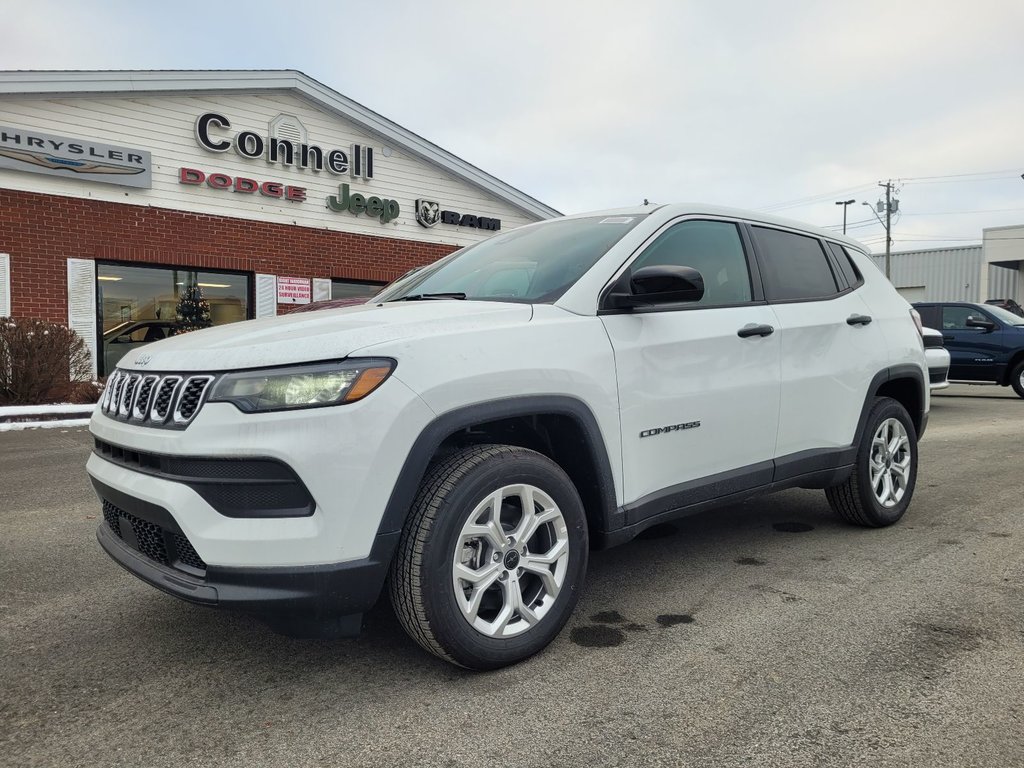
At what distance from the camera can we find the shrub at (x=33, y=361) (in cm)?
1025

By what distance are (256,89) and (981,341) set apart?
535 inches

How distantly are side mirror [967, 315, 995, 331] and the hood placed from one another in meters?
13.1

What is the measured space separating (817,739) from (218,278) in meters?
13.8

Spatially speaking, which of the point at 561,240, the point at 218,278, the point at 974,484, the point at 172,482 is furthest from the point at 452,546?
the point at 218,278

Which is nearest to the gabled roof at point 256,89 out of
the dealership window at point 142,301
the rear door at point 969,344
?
the dealership window at point 142,301

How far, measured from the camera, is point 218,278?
559 inches

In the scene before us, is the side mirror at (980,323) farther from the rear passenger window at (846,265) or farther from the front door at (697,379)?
the front door at (697,379)

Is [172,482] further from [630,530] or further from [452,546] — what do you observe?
[630,530]

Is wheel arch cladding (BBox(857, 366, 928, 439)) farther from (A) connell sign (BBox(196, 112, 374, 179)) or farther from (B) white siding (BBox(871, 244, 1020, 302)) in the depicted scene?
(B) white siding (BBox(871, 244, 1020, 302))

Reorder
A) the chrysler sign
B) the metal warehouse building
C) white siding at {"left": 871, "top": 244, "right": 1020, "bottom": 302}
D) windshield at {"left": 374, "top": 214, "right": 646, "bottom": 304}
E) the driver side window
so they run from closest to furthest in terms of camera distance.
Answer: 1. windshield at {"left": 374, "top": 214, "right": 646, "bottom": 304}
2. the driver side window
3. the chrysler sign
4. the metal warehouse building
5. white siding at {"left": 871, "top": 244, "right": 1020, "bottom": 302}

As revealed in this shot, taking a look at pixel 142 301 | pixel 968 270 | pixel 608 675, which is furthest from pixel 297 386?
pixel 968 270

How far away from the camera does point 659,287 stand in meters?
3.03

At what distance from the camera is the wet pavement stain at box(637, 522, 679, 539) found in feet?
14.5

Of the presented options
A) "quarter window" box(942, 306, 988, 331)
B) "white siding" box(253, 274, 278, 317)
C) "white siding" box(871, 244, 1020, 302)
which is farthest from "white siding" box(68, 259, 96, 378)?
"white siding" box(871, 244, 1020, 302)
